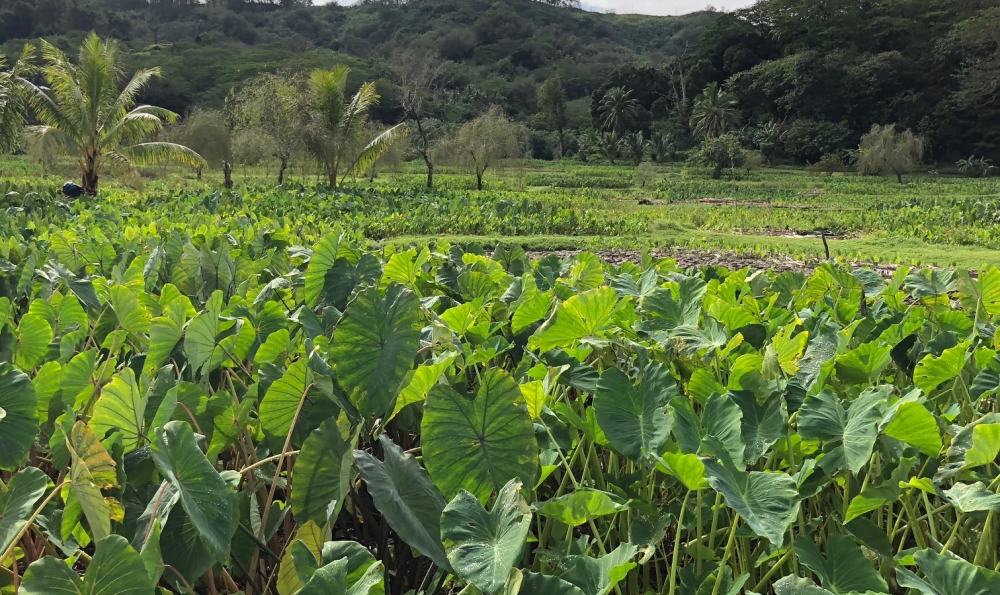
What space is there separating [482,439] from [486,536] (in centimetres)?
14

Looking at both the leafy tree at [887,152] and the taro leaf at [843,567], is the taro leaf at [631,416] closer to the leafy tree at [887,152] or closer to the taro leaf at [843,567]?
the taro leaf at [843,567]

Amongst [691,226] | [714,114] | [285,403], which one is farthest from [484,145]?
[714,114]

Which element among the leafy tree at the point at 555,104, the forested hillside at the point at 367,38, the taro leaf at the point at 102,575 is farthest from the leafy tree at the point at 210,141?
the forested hillside at the point at 367,38

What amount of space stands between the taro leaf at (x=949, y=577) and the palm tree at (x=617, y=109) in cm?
5157

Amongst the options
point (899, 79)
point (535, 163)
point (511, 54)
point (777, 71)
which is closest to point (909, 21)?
point (899, 79)

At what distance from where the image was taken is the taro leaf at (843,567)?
0.73m

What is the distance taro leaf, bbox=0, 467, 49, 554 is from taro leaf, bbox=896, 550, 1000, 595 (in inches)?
31.6

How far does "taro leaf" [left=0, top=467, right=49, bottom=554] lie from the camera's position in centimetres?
65

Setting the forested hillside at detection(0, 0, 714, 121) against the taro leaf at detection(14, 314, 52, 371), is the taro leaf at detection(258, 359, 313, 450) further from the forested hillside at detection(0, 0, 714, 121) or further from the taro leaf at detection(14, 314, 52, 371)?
the forested hillside at detection(0, 0, 714, 121)

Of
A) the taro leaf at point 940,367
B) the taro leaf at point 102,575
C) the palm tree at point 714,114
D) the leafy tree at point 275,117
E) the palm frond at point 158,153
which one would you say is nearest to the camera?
the taro leaf at point 102,575

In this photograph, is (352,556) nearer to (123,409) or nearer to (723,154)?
(123,409)

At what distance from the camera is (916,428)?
80 cm

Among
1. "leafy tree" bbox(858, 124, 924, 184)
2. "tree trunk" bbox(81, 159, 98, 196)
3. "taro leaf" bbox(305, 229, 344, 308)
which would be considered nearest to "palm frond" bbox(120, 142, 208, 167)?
"tree trunk" bbox(81, 159, 98, 196)

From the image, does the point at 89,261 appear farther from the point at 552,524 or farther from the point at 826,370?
the point at 826,370
